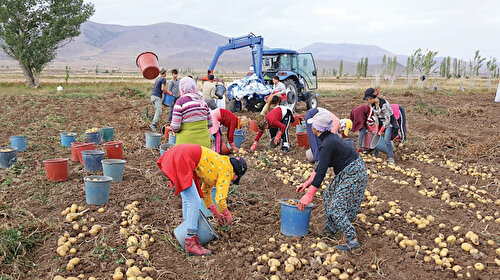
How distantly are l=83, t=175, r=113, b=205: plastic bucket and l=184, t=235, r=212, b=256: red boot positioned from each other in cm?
148

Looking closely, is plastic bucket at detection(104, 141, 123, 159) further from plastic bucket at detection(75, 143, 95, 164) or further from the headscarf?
the headscarf

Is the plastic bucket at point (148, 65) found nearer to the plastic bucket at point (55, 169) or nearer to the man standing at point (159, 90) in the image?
the man standing at point (159, 90)

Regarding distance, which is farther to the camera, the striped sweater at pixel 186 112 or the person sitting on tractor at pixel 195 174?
the striped sweater at pixel 186 112

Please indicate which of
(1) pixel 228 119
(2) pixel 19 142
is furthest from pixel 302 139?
(2) pixel 19 142

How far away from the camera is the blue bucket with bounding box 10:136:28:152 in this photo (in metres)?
6.70

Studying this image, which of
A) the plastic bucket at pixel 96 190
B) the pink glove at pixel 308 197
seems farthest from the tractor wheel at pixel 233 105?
the pink glove at pixel 308 197

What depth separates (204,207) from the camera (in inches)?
158

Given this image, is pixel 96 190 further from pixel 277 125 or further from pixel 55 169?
pixel 277 125

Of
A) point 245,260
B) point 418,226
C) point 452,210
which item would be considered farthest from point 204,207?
point 452,210

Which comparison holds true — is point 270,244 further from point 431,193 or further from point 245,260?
point 431,193

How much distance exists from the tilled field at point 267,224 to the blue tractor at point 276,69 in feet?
17.2

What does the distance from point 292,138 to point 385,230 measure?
5.05m

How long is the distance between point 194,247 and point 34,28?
21.1m

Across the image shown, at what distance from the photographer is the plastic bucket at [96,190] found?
13.8ft
